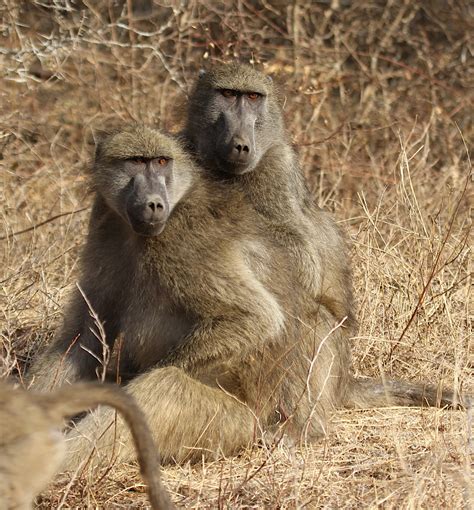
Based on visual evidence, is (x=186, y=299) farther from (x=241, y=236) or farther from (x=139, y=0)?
(x=139, y=0)

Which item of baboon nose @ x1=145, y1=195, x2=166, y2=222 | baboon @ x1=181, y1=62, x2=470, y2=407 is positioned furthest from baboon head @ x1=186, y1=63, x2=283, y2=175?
baboon nose @ x1=145, y1=195, x2=166, y2=222

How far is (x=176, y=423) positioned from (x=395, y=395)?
1132 millimetres

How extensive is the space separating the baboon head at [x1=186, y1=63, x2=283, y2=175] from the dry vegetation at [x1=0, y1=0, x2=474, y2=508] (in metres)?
0.56

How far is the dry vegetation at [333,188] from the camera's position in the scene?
3.53m

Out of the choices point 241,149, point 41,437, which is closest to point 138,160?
point 241,149

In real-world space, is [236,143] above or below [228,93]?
below

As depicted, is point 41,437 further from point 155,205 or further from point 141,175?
point 141,175

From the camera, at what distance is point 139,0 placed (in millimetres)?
10047

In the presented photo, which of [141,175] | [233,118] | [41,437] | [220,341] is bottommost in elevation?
[220,341]

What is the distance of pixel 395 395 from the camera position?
15.0 feet

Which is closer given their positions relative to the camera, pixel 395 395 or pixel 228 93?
pixel 395 395

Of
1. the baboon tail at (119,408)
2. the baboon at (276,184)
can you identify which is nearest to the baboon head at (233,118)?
the baboon at (276,184)

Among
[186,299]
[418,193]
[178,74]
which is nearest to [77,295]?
[186,299]

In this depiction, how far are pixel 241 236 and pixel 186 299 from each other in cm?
36
